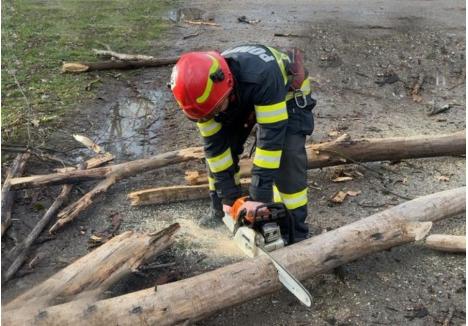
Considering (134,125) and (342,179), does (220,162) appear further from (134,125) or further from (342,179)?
(134,125)

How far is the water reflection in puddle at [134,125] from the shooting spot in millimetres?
6203

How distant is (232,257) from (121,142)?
8.97ft

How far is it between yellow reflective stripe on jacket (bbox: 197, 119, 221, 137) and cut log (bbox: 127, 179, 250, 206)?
1076mm

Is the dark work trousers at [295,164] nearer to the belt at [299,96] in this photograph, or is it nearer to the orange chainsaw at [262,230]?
the belt at [299,96]

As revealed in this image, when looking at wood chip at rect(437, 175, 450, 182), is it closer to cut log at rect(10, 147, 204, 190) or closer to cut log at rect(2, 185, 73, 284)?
cut log at rect(10, 147, 204, 190)

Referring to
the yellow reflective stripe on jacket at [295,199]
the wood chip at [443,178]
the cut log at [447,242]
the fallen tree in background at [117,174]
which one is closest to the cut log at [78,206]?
the fallen tree in background at [117,174]

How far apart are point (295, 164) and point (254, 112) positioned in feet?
1.76

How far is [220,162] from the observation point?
416 cm

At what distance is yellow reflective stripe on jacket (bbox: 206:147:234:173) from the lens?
415 cm

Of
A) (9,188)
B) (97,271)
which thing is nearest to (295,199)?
(97,271)

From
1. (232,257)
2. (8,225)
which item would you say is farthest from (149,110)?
(232,257)

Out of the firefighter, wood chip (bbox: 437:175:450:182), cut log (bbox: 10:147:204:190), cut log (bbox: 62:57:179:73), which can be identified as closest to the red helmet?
the firefighter

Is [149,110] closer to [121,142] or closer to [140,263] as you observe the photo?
[121,142]

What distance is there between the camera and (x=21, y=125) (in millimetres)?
6438
